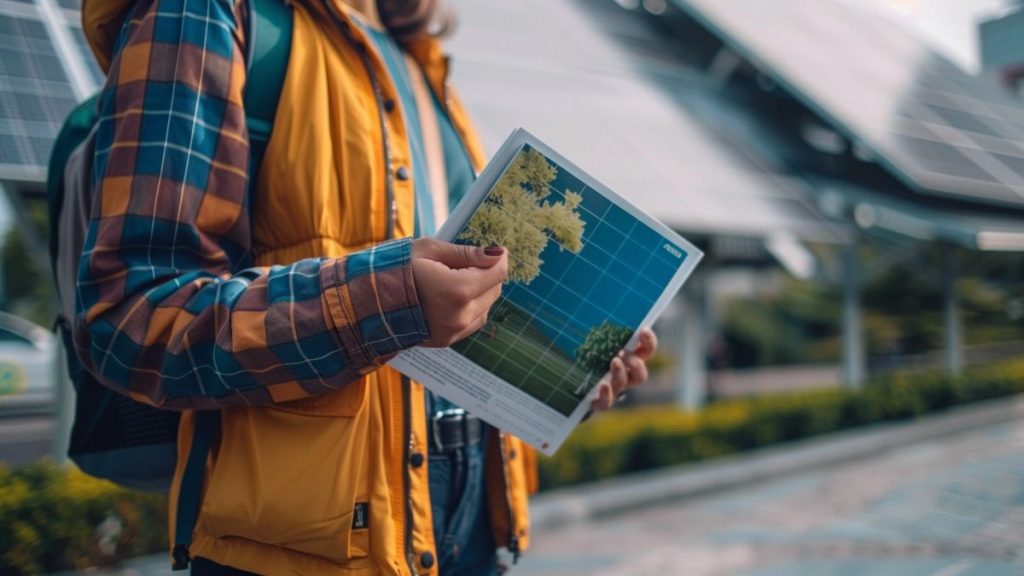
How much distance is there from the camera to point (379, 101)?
1104 mm

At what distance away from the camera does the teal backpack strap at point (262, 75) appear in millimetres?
1008

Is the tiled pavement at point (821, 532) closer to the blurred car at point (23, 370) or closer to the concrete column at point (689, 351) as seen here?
the concrete column at point (689, 351)

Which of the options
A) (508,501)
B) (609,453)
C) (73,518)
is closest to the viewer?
(508,501)

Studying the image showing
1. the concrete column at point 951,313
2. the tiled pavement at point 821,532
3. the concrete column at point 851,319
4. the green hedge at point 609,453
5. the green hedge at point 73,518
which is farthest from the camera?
the concrete column at point 951,313

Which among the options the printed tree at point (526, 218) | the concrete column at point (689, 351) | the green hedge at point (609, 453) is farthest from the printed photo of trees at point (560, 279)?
the concrete column at point (689, 351)

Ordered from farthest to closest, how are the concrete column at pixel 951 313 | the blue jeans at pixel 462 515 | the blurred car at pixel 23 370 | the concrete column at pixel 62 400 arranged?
the concrete column at pixel 951 313 → the blurred car at pixel 23 370 → the concrete column at pixel 62 400 → the blue jeans at pixel 462 515

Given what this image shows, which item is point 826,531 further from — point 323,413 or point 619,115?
point 323,413

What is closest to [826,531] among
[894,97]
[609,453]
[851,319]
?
[609,453]

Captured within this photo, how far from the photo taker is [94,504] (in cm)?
366

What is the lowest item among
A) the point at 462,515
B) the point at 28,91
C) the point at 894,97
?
the point at 28,91

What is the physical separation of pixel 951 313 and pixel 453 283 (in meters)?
10.5

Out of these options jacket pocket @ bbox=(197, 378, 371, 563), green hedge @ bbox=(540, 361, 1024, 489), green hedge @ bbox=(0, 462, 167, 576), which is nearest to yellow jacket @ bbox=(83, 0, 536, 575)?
jacket pocket @ bbox=(197, 378, 371, 563)

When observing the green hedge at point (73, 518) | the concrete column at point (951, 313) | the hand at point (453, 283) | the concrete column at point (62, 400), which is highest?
the hand at point (453, 283)

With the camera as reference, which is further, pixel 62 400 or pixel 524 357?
pixel 62 400
